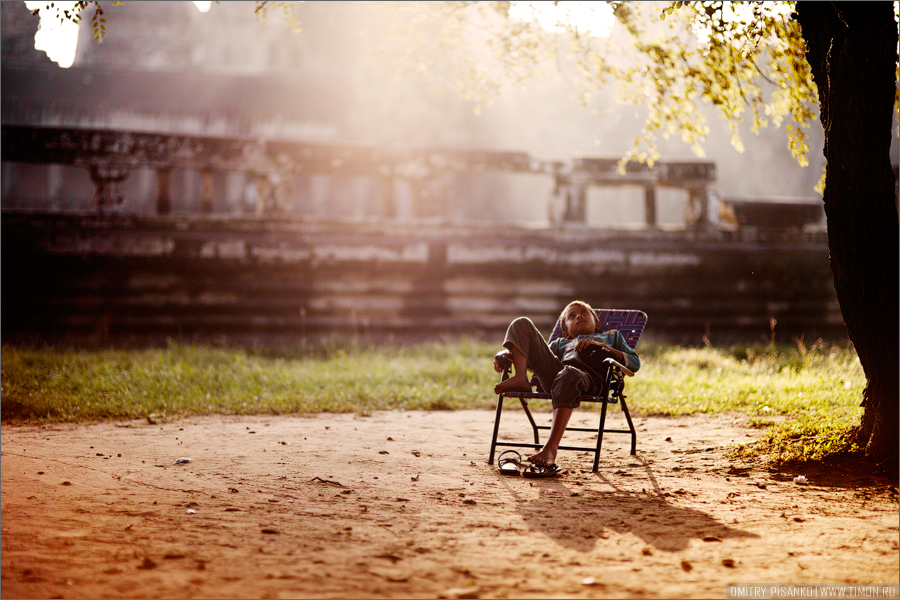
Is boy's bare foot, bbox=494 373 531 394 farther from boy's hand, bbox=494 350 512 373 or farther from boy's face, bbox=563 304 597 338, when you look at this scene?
boy's face, bbox=563 304 597 338

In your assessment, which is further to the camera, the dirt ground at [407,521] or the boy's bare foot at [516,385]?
the boy's bare foot at [516,385]

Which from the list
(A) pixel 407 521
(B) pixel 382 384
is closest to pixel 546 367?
(A) pixel 407 521

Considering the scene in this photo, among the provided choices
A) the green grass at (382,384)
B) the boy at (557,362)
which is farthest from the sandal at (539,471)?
the green grass at (382,384)

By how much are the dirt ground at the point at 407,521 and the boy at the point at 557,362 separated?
0.32m

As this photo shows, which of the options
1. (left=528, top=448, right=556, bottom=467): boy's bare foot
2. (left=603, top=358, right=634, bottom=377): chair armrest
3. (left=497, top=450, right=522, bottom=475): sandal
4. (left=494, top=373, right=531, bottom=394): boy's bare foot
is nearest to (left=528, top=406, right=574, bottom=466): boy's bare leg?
(left=528, top=448, right=556, bottom=467): boy's bare foot

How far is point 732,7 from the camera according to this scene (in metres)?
5.03

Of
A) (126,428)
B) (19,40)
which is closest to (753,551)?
(126,428)

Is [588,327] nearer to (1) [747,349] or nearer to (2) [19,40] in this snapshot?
(1) [747,349]

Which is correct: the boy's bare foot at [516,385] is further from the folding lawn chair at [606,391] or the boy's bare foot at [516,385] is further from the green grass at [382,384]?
the green grass at [382,384]

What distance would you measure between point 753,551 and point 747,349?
676cm

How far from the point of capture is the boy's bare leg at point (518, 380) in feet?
15.7

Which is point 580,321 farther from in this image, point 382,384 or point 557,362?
point 382,384

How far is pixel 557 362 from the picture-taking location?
501 centimetres

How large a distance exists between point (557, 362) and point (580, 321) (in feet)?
1.33
